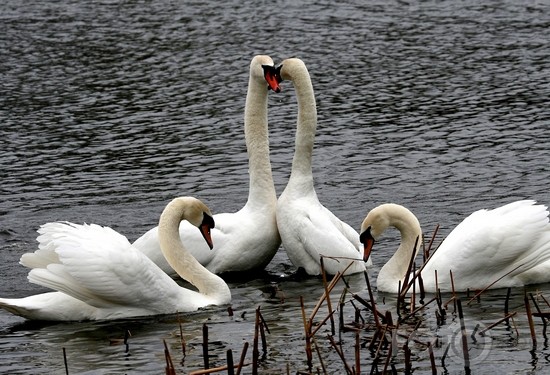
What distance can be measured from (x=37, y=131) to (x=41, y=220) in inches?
201

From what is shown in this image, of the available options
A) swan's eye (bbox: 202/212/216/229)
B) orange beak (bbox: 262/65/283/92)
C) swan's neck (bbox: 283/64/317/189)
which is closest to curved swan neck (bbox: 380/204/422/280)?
swan's neck (bbox: 283/64/317/189)

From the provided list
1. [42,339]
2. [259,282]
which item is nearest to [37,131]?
[259,282]

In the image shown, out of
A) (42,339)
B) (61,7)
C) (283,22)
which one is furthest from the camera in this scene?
(61,7)

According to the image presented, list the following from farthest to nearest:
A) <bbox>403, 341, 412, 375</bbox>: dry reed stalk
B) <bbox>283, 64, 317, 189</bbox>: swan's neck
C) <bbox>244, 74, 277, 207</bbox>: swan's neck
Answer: <bbox>244, 74, 277, 207</bbox>: swan's neck → <bbox>283, 64, 317, 189</bbox>: swan's neck → <bbox>403, 341, 412, 375</bbox>: dry reed stalk

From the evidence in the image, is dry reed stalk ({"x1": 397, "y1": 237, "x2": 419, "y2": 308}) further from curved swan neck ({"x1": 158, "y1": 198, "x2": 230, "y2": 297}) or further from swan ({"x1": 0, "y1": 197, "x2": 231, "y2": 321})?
swan ({"x1": 0, "y1": 197, "x2": 231, "y2": 321})

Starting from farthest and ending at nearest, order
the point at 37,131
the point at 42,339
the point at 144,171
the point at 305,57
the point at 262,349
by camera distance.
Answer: the point at 305,57 < the point at 37,131 < the point at 144,171 < the point at 42,339 < the point at 262,349

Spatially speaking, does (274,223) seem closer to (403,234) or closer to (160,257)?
(160,257)

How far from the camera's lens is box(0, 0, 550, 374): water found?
1068 cm

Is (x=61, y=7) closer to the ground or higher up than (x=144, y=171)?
higher up

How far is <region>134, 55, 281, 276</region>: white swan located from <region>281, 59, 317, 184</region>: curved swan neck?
225mm

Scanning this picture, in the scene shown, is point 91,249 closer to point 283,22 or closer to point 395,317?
point 395,317

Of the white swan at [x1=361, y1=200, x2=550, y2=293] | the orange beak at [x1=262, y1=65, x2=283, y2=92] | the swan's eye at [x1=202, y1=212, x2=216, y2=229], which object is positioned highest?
the orange beak at [x1=262, y1=65, x2=283, y2=92]

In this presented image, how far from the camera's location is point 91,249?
10742mm

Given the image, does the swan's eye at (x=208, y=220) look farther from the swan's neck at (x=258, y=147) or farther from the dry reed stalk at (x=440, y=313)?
the dry reed stalk at (x=440, y=313)
